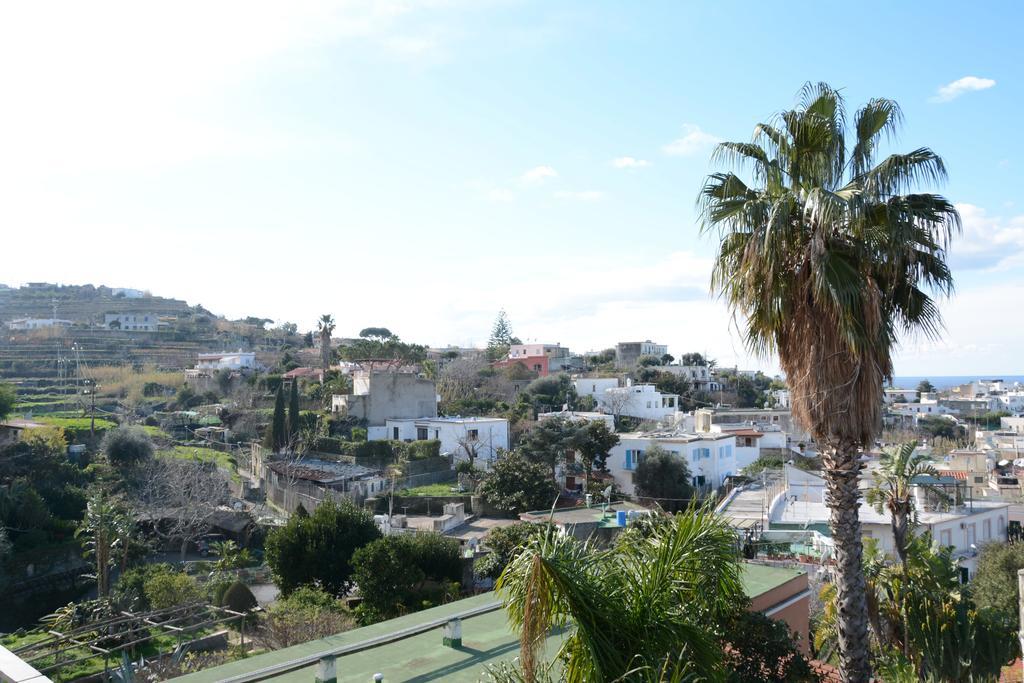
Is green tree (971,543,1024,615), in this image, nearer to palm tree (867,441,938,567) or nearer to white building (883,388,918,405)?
palm tree (867,441,938,567)

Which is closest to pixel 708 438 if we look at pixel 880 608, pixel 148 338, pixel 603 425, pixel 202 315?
pixel 603 425

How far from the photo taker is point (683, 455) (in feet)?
112

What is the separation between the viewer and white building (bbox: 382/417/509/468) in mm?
36844

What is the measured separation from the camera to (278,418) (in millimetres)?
36906

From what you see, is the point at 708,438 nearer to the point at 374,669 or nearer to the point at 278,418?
the point at 278,418

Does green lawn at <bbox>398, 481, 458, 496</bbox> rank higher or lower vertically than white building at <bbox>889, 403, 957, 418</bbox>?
lower

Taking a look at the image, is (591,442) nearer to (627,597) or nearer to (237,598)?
(237,598)

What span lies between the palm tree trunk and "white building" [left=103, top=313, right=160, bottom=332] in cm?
8968

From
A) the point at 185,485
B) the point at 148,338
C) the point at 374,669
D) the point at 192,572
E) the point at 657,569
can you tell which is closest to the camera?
the point at 657,569

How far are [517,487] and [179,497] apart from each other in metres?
12.6


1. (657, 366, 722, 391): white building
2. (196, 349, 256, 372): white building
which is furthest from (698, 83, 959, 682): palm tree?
(196, 349, 256, 372): white building

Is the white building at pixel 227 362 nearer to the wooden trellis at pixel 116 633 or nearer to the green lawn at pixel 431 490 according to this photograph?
the green lawn at pixel 431 490

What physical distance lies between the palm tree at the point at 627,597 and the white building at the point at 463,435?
101 ft

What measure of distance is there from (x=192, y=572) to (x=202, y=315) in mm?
89136
